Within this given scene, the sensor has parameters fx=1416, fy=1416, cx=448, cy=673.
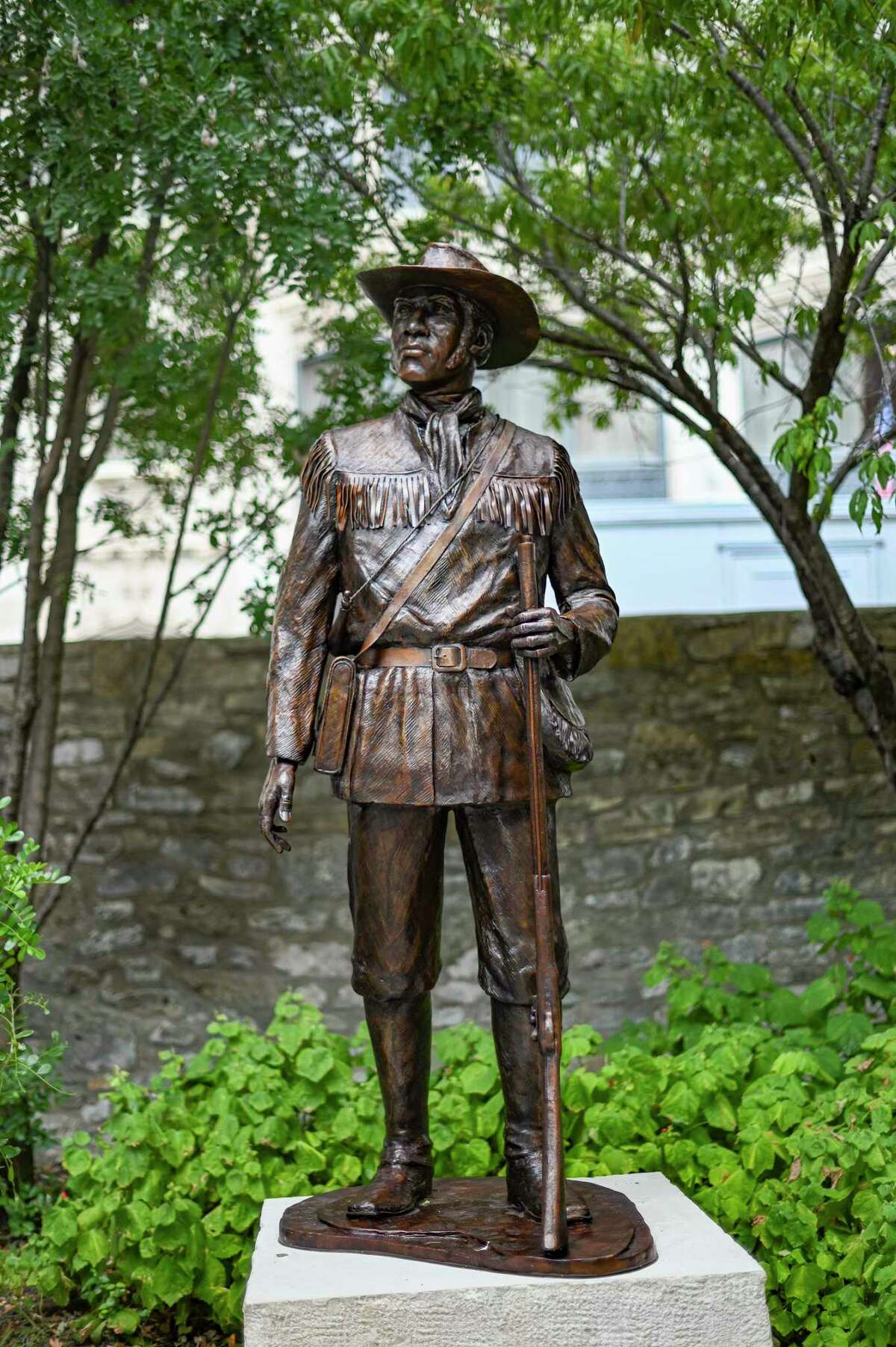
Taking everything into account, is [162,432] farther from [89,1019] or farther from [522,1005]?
[522,1005]

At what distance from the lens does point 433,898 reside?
8.94ft

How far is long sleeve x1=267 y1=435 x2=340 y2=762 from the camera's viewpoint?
2.72 metres

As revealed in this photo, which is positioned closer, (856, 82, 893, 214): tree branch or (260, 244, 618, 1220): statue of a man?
(260, 244, 618, 1220): statue of a man

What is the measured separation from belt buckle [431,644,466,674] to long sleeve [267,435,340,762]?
27 cm

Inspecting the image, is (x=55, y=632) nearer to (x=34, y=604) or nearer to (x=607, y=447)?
(x=34, y=604)

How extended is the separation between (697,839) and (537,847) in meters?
3.01

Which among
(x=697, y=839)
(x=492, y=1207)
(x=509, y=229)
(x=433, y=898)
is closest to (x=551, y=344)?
(x=509, y=229)

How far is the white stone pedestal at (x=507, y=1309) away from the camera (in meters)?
2.38

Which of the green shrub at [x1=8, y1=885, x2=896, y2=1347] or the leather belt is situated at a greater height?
the leather belt

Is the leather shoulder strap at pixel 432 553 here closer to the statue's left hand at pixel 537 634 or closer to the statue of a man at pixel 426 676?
the statue of a man at pixel 426 676

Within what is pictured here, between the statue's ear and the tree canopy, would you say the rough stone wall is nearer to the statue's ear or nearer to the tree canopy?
the tree canopy

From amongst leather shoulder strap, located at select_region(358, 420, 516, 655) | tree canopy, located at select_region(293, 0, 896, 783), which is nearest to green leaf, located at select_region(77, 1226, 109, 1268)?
leather shoulder strap, located at select_region(358, 420, 516, 655)

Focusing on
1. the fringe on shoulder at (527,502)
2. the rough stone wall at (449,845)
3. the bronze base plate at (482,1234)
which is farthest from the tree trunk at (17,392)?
the bronze base plate at (482,1234)

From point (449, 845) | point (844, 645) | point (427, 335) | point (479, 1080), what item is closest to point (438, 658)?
point (427, 335)
